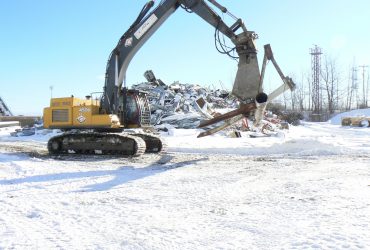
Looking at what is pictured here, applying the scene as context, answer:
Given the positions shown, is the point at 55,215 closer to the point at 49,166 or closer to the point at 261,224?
the point at 261,224

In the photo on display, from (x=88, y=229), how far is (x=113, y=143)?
723 cm

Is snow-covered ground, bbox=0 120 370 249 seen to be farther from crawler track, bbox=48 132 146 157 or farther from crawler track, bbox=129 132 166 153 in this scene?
crawler track, bbox=129 132 166 153

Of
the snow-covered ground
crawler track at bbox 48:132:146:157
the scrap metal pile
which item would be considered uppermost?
the scrap metal pile

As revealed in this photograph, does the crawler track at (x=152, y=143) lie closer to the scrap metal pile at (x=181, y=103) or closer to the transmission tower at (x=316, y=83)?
the scrap metal pile at (x=181, y=103)

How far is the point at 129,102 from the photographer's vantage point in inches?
500

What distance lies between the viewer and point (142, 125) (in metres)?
12.7

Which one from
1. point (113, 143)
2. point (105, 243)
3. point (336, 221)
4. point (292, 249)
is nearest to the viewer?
point (292, 249)

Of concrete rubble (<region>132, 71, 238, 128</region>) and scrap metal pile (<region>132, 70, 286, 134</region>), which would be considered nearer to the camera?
scrap metal pile (<region>132, 70, 286, 134</region>)

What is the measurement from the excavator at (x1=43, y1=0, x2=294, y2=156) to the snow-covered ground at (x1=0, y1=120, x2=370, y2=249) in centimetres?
118

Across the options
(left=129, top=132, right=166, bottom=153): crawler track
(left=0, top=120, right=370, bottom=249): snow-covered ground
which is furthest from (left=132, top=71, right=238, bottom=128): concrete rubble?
(left=0, top=120, right=370, bottom=249): snow-covered ground

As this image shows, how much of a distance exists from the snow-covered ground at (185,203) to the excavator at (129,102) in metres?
1.18

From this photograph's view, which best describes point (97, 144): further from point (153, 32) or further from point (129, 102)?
point (153, 32)

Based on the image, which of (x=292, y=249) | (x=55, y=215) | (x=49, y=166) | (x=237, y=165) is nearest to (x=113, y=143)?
(x=49, y=166)

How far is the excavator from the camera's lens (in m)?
11.3
